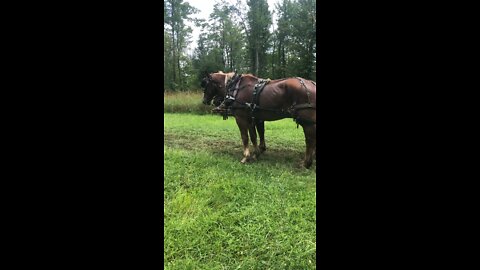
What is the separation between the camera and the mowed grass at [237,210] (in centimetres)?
181

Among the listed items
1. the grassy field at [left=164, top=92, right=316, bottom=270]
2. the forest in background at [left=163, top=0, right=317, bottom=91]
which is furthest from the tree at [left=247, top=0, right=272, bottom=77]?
the grassy field at [left=164, top=92, right=316, bottom=270]

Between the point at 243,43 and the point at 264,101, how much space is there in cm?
625

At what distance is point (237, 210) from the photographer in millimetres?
2492

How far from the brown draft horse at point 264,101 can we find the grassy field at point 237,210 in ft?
1.35

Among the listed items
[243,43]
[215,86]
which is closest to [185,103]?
[243,43]

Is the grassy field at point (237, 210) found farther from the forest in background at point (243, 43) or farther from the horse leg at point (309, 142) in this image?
the forest in background at point (243, 43)

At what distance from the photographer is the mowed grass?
181 centimetres

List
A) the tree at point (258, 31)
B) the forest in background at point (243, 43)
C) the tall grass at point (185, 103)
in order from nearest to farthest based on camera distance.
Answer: the forest in background at point (243, 43)
the tall grass at point (185, 103)
the tree at point (258, 31)

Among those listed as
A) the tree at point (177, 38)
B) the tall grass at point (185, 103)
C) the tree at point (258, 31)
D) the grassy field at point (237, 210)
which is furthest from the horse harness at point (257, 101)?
the tree at point (177, 38)

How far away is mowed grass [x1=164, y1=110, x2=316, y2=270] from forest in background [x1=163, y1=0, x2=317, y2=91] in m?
3.07

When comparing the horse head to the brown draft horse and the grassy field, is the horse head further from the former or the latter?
the grassy field
